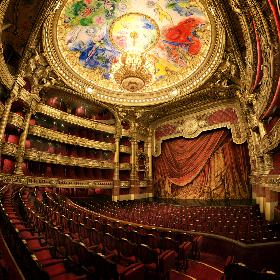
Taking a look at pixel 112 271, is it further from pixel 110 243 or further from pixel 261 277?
pixel 110 243

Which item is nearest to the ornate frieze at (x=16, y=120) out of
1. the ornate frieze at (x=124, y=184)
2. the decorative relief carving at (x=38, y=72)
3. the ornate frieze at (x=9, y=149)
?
the ornate frieze at (x=9, y=149)

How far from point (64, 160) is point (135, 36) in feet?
18.4

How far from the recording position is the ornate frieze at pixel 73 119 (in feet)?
27.6

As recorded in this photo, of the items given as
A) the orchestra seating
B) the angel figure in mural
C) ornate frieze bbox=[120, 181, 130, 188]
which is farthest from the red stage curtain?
the orchestra seating

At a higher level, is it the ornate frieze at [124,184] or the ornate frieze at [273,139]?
the ornate frieze at [273,139]

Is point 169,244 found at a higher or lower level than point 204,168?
lower

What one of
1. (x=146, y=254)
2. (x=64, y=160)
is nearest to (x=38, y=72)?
(x=64, y=160)

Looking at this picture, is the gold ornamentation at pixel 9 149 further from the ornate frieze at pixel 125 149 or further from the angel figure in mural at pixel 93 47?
the ornate frieze at pixel 125 149

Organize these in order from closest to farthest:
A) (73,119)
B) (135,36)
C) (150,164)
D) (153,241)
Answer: (153,241)
(135,36)
(73,119)
(150,164)

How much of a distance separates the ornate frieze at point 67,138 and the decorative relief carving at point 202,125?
2633 mm

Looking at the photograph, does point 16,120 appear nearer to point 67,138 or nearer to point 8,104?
point 8,104

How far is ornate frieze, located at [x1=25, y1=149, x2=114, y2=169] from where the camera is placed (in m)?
7.77

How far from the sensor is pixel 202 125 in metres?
9.49

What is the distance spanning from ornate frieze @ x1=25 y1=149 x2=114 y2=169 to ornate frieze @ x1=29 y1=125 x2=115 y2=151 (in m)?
0.66
